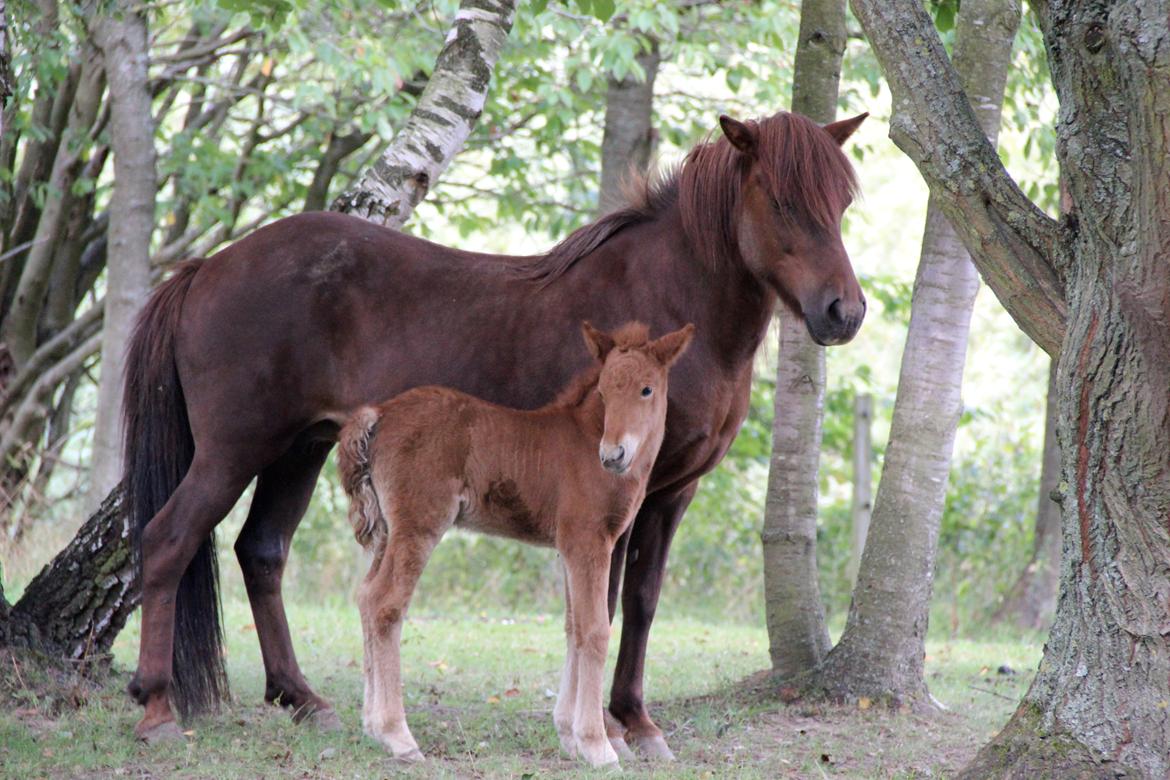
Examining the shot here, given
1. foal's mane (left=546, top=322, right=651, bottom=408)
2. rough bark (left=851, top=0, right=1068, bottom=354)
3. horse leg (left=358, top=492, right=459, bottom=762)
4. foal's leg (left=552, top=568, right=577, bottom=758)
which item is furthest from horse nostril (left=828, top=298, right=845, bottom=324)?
horse leg (left=358, top=492, right=459, bottom=762)

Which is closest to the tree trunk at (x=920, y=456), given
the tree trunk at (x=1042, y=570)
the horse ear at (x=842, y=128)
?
the horse ear at (x=842, y=128)

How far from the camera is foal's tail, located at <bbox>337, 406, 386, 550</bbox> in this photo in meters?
5.04

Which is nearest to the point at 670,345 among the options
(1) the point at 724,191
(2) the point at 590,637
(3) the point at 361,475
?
(1) the point at 724,191

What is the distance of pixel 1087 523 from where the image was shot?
12.8 ft

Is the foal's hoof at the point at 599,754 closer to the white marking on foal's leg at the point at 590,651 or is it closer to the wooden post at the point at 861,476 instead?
the white marking on foal's leg at the point at 590,651

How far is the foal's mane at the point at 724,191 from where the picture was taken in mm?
4961

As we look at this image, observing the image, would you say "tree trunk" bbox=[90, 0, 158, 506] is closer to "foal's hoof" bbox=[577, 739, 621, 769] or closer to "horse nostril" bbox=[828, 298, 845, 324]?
"foal's hoof" bbox=[577, 739, 621, 769]

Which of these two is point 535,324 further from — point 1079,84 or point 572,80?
point 572,80

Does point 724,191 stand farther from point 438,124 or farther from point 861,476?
point 861,476

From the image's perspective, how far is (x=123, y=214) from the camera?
411 inches

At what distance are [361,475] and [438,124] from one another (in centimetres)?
241

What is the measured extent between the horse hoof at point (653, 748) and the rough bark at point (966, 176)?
236cm

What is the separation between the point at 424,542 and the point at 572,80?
8986mm

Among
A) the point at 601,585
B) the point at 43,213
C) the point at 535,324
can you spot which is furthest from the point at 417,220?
the point at 601,585
